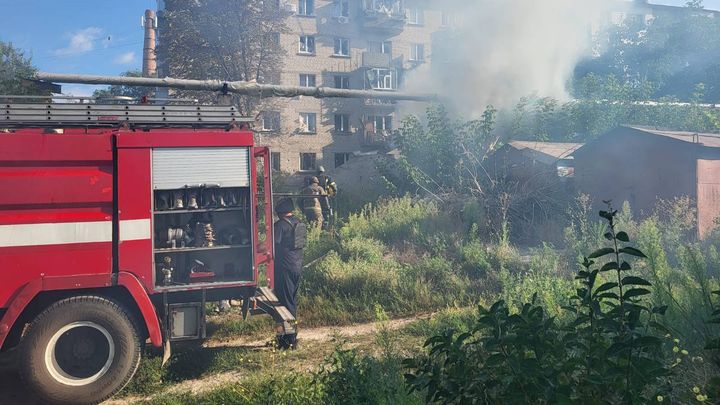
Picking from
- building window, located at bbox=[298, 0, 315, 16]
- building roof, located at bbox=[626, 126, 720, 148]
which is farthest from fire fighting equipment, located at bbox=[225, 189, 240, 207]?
building window, located at bbox=[298, 0, 315, 16]

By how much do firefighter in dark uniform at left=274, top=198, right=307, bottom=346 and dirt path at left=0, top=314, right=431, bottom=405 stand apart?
56 cm

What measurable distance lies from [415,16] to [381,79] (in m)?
6.71

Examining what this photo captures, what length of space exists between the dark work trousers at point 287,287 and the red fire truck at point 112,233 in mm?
1042

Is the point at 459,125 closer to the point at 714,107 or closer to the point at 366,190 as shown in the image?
the point at 366,190

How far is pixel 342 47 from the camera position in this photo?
1399 inches

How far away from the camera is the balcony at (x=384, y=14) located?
3534cm

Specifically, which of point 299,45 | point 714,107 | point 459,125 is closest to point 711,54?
point 714,107

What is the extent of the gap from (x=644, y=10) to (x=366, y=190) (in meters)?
32.3

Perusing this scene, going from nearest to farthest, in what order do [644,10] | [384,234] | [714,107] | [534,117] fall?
[384,234] → [534,117] → [714,107] → [644,10]

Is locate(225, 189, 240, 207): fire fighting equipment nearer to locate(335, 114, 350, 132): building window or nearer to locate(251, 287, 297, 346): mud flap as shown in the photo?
locate(251, 287, 297, 346): mud flap

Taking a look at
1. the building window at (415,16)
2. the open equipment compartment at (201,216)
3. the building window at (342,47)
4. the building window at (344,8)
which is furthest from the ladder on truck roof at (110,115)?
the building window at (415,16)

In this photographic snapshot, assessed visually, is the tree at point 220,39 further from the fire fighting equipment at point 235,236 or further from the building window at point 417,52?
the building window at point 417,52

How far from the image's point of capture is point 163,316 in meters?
5.63

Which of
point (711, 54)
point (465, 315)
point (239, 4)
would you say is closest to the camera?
point (465, 315)
